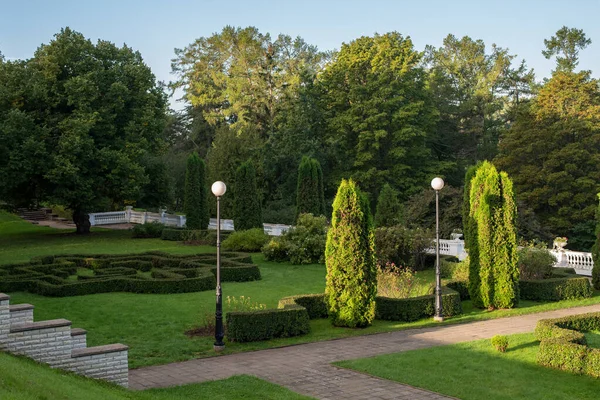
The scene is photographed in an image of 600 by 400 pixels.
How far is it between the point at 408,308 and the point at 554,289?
6066 mm

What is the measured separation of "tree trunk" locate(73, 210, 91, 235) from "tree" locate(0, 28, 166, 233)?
8cm

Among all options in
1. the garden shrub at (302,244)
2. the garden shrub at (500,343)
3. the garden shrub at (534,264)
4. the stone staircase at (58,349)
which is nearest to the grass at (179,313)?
the garden shrub at (302,244)

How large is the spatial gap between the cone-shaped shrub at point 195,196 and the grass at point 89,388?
88.0 feet

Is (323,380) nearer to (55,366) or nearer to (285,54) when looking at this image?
(55,366)

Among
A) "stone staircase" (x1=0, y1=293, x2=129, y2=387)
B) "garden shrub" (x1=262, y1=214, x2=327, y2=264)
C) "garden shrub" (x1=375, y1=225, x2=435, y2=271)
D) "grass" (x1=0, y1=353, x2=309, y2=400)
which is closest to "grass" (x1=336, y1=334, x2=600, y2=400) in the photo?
"grass" (x1=0, y1=353, x2=309, y2=400)

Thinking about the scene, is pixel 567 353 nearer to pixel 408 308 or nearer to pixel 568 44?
pixel 408 308

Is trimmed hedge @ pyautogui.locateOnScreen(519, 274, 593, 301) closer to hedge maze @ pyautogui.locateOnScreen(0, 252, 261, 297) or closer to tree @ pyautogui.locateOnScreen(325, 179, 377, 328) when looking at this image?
tree @ pyautogui.locateOnScreen(325, 179, 377, 328)

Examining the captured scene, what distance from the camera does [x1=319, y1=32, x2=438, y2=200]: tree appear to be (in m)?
44.5

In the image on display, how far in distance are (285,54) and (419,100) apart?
1267cm

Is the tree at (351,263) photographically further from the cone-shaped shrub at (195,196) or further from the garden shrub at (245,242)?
the cone-shaped shrub at (195,196)

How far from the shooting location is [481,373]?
40.6 ft

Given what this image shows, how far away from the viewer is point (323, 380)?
12.0m

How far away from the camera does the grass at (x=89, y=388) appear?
26.2ft

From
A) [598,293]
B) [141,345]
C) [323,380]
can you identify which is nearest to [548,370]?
[323,380]
